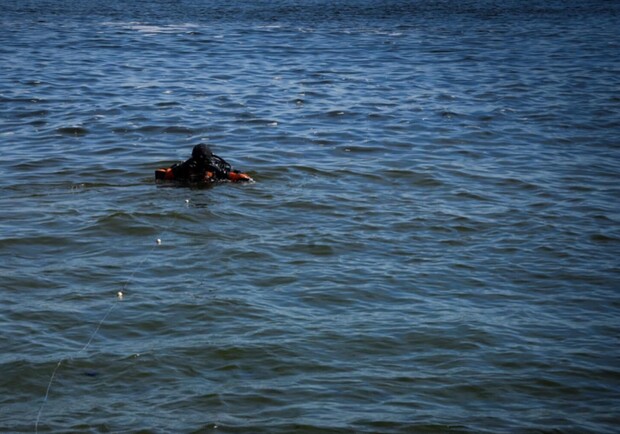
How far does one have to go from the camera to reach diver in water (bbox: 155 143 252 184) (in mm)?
13910

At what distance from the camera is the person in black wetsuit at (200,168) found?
13.9 m

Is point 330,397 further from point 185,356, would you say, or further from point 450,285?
point 450,285

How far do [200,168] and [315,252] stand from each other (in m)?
3.12

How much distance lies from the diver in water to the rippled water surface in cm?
32

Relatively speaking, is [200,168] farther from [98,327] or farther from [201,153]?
[98,327]

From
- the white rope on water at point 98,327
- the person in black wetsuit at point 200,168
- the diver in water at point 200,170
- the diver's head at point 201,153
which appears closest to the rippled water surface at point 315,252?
the white rope on water at point 98,327

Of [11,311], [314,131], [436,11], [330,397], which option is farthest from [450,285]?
[436,11]

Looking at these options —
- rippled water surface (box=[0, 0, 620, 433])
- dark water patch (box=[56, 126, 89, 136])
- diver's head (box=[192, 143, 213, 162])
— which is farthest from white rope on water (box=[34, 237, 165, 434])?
dark water patch (box=[56, 126, 89, 136])

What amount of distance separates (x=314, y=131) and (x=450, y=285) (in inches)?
319

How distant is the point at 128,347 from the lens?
29.6 feet

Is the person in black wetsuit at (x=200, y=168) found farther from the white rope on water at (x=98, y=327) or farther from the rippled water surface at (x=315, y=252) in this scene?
the white rope on water at (x=98, y=327)

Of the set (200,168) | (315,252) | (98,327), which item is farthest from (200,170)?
(98,327)

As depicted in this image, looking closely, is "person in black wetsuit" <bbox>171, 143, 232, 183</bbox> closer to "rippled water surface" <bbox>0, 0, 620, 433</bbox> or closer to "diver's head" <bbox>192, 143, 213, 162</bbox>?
"diver's head" <bbox>192, 143, 213, 162</bbox>

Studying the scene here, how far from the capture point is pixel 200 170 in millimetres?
14047
